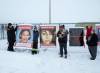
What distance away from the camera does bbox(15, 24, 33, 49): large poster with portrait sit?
1672cm

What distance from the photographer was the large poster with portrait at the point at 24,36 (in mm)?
16719

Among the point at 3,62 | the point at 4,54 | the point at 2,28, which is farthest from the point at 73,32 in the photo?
the point at 2,28

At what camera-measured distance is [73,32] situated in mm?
17078

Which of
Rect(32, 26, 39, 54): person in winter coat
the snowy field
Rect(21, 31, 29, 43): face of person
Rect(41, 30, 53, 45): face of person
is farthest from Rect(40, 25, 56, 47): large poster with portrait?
the snowy field

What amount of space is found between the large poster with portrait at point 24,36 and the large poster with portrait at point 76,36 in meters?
2.36

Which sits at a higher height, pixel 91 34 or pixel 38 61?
pixel 91 34

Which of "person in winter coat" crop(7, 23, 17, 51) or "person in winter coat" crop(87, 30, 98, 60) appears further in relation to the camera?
"person in winter coat" crop(7, 23, 17, 51)

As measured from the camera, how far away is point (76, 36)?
1703 cm

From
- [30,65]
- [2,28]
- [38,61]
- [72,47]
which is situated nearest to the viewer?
[30,65]

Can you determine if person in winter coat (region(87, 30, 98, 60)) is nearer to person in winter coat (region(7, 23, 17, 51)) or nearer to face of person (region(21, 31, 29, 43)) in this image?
face of person (region(21, 31, 29, 43))

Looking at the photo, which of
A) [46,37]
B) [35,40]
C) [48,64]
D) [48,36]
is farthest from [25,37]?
[48,64]

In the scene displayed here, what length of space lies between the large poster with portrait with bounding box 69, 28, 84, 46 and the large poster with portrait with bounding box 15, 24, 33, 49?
236cm

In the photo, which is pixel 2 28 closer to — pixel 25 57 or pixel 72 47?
pixel 72 47

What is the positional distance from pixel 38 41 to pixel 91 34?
3.35 metres
